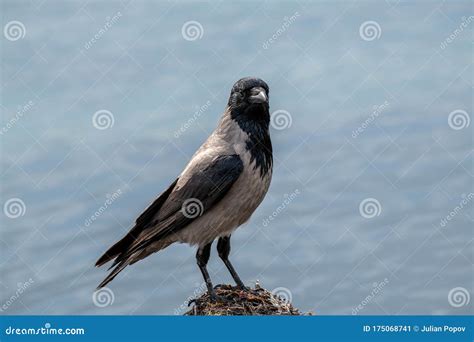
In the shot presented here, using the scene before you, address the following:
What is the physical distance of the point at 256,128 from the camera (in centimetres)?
795

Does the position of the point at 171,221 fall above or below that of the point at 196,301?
above

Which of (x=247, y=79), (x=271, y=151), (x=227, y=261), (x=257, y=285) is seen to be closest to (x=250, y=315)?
(x=257, y=285)

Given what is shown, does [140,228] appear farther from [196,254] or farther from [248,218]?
[248,218]

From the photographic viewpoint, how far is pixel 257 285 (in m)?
7.58

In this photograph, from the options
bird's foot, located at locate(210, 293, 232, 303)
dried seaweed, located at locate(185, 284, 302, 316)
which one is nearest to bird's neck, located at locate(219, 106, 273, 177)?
dried seaweed, located at locate(185, 284, 302, 316)

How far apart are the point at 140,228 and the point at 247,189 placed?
4.81 ft

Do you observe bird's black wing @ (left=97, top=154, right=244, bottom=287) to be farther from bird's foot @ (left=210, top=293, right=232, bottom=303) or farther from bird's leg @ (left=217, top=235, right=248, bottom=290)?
bird's foot @ (left=210, top=293, right=232, bottom=303)

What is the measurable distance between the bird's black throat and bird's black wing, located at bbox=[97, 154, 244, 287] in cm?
28

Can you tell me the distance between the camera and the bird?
7.72 m

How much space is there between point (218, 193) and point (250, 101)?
1.21m

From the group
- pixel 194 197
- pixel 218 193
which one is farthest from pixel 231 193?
pixel 194 197

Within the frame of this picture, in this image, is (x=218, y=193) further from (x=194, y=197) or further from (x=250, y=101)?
(x=250, y=101)

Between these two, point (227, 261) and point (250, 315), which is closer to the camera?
point (250, 315)

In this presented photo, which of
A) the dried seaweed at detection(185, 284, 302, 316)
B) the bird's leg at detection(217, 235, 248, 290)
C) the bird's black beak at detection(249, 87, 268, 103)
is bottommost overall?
the dried seaweed at detection(185, 284, 302, 316)
